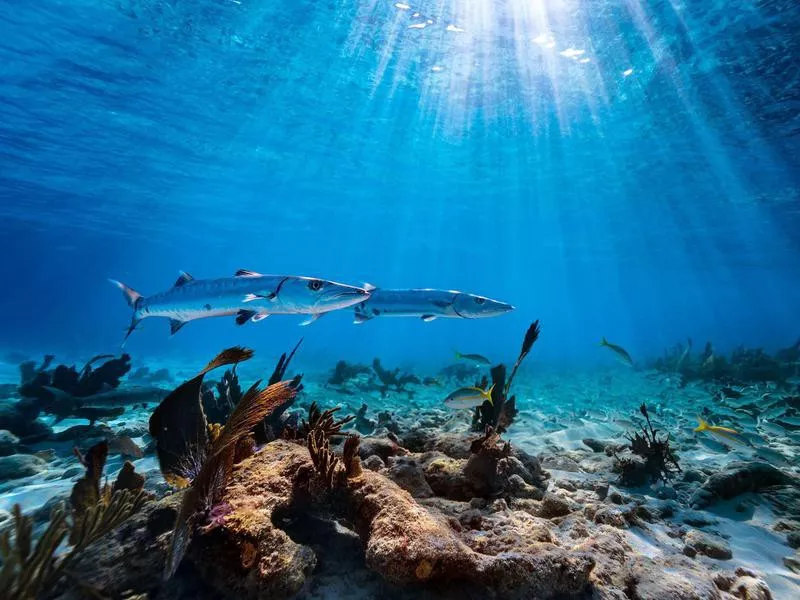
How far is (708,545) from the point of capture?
10.4ft

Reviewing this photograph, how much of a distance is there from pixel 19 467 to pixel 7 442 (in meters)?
1.27

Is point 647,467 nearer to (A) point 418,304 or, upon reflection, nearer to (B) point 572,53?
(A) point 418,304

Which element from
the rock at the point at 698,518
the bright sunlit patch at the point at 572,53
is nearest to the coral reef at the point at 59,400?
the rock at the point at 698,518

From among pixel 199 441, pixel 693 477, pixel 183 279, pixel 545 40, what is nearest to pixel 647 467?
pixel 693 477

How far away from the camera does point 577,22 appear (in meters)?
13.7

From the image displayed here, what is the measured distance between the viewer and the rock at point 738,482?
4242 mm

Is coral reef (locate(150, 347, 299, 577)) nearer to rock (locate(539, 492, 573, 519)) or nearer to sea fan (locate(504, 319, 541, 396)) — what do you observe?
rock (locate(539, 492, 573, 519))

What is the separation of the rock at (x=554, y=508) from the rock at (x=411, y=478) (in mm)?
1010

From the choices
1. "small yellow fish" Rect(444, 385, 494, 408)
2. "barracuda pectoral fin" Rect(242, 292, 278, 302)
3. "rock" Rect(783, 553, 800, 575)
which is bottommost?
"small yellow fish" Rect(444, 385, 494, 408)

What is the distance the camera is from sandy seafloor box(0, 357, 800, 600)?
332 centimetres

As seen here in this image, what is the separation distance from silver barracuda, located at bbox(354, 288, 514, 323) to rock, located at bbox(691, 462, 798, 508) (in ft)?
13.2

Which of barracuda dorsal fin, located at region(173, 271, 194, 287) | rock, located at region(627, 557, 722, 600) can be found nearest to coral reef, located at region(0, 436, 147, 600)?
rock, located at region(627, 557, 722, 600)

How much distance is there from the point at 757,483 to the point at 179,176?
32743 mm

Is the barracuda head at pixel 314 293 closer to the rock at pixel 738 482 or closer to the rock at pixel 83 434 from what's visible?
the rock at pixel 738 482
